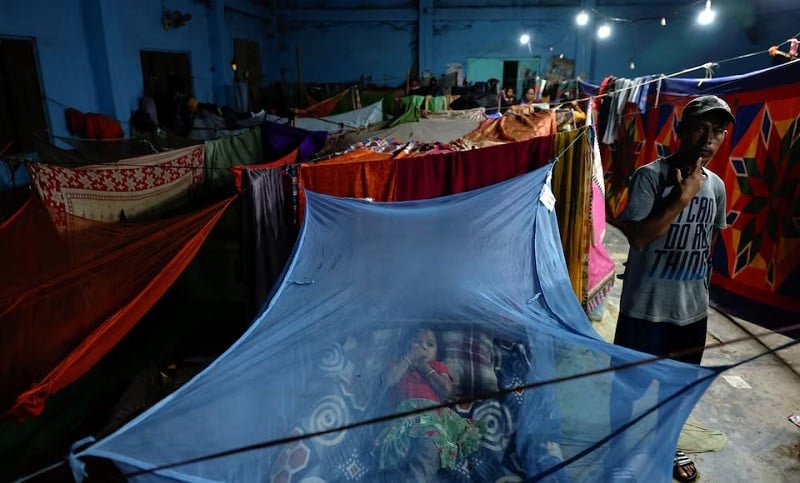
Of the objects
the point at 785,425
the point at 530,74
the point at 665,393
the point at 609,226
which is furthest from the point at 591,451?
the point at 530,74

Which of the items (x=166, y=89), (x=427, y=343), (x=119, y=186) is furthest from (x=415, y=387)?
(x=166, y=89)

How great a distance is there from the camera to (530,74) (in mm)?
10195

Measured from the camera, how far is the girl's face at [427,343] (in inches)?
80.8

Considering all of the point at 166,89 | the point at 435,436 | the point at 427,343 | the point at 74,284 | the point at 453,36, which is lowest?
the point at 435,436

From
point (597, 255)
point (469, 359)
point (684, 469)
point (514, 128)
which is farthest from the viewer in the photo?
point (514, 128)

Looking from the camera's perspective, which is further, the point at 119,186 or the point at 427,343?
the point at 119,186

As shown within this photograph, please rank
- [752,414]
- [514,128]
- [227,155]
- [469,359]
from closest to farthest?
[469,359] → [752,414] → [227,155] → [514,128]

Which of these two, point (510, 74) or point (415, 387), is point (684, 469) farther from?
point (510, 74)

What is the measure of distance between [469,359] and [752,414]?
1.45 metres

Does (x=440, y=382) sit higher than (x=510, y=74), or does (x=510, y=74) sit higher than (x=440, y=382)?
(x=510, y=74)

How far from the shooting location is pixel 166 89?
6.23 metres

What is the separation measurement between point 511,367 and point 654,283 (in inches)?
26.1

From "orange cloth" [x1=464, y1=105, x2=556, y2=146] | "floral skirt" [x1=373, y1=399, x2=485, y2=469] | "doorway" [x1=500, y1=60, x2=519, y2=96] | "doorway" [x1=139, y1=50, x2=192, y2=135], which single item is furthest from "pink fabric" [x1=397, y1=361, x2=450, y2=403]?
"doorway" [x1=500, y1=60, x2=519, y2=96]

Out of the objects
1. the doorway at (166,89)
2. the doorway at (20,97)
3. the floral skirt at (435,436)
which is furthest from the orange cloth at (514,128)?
the doorway at (166,89)
